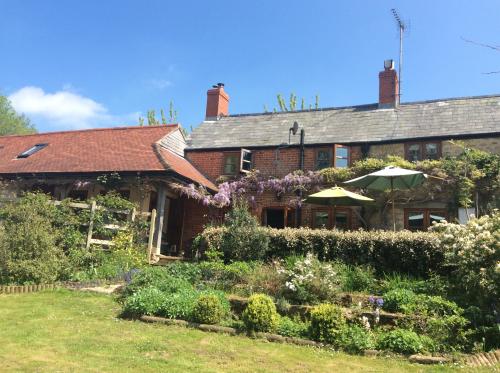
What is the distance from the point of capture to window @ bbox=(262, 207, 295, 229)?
19672 millimetres

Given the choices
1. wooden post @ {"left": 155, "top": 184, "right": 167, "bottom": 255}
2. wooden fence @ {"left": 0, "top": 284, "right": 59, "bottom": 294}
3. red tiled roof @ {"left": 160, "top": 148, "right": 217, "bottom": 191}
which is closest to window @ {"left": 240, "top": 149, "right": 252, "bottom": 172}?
red tiled roof @ {"left": 160, "top": 148, "right": 217, "bottom": 191}

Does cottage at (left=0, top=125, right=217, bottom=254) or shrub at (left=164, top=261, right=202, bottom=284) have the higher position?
cottage at (left=0, top=125, right=217, bottom=254)

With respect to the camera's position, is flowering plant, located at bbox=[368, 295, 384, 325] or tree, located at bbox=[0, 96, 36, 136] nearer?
flowering plant, located at bbox=[368, 295, 384, 325]

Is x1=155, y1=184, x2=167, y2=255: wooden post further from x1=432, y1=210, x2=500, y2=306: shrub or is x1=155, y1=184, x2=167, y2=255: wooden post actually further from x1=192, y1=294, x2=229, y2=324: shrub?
x1=432, y1=210, x2=500, y2=306: shrub

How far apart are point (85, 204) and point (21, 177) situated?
262 inches

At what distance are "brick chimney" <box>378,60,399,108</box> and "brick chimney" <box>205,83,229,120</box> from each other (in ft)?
27.3

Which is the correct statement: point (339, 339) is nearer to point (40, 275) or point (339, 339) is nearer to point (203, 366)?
point (203, 366)

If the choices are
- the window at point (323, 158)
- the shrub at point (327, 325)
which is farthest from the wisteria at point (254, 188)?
the shrub at point (327, 325)

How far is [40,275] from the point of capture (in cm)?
1145

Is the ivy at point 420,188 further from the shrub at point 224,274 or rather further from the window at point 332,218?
the shrub at point 224,274

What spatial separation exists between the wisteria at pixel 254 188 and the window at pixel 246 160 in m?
0.69

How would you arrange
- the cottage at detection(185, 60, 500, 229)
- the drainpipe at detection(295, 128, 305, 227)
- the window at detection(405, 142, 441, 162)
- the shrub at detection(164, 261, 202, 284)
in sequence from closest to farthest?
the shrub at detection(164, 261, 202, 284) < the cottage at detection(185, 60, 500, 229) < the window at detection(405, 142, 441, 162) < the drainpipe at detection(295, 128, 305, 227)

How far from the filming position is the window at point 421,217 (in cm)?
1728

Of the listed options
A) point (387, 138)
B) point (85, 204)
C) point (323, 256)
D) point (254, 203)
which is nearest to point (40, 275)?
point (85, 204)
